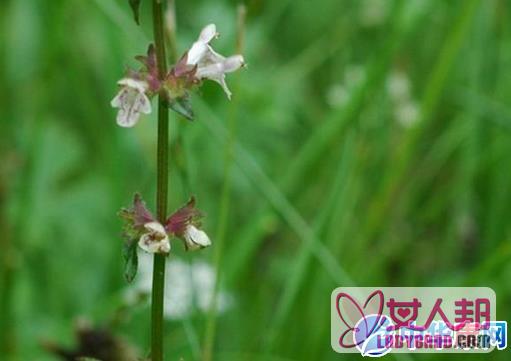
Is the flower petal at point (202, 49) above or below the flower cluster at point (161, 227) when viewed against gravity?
above

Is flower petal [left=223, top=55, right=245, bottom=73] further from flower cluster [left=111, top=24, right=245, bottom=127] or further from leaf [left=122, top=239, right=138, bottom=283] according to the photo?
leaf [left=122, top=239, right=138, bottom=283]

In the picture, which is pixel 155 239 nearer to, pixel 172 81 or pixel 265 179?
pixel 172 81

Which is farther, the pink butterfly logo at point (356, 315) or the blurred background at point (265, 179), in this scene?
the blurred background at point (265, 179)

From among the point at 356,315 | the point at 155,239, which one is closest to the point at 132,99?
the point at 155,239

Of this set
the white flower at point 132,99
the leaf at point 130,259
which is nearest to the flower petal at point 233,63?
the white flower at point 132,99

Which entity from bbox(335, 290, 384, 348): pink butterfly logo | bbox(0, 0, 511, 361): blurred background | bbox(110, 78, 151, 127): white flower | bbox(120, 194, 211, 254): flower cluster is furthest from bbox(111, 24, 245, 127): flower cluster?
bbox(335, 290, 384, 348): pink butterfly logo

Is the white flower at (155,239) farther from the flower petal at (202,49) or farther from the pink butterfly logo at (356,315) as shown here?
the pink butterfly logo at (356,315)

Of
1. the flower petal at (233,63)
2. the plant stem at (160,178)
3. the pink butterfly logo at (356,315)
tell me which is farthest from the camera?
the pink butterfly logo at (356,315)

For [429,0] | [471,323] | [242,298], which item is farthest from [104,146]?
[471,323]
